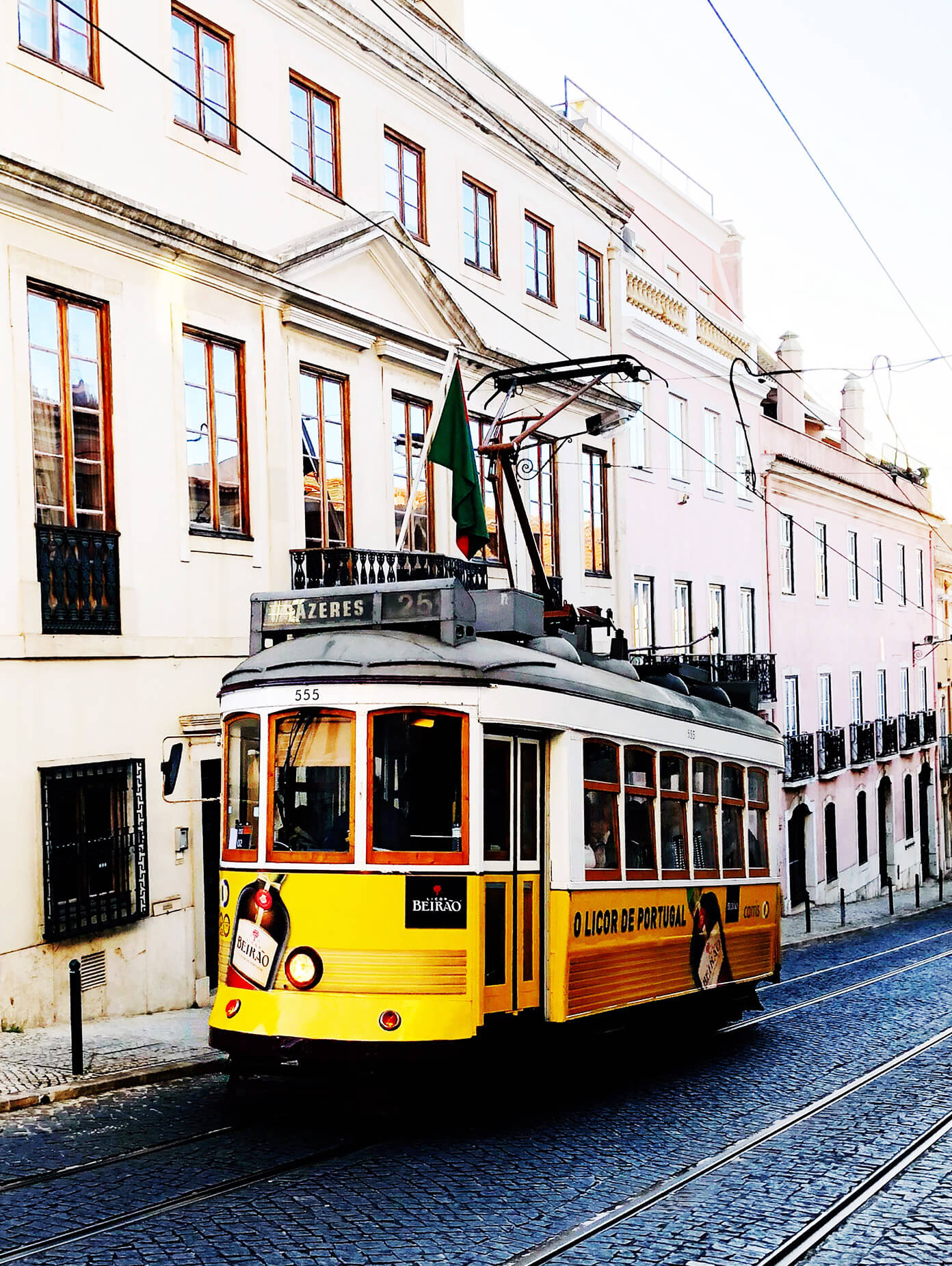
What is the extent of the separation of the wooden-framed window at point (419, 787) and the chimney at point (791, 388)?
26.2 m

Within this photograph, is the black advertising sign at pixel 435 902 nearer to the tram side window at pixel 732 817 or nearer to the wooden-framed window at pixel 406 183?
the tram side window at pixel 732 817

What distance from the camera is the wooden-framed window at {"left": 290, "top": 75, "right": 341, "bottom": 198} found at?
17.4 meters

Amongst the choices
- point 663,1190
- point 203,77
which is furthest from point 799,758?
point 663,1190

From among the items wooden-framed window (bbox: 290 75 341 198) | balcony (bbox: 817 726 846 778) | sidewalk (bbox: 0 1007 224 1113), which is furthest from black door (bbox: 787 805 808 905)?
sidewalk (bbox: 0 1007 224 1113)

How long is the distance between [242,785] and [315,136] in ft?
34.5

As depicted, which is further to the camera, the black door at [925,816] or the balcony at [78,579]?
the black door at [925,816]

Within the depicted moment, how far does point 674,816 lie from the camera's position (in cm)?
1185

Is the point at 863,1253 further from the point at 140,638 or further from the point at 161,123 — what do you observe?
the point at 161,123

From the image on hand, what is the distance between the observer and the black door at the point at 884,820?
4031 cm

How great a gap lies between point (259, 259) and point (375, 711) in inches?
327

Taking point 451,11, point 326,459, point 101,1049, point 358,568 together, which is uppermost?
point 451,11

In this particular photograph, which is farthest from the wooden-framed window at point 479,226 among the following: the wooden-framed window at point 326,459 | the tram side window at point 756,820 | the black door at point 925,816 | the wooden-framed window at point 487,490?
the black door at point 925,816

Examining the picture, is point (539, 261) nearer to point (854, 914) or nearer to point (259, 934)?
point (259, 934)

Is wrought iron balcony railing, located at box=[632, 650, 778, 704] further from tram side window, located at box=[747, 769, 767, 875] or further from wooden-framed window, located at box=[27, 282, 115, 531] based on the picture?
wooden-framed window, located at box=[27, 282, 115, 531]
